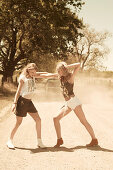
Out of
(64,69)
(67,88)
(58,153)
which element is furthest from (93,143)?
(64,69)

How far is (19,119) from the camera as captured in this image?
6035mm

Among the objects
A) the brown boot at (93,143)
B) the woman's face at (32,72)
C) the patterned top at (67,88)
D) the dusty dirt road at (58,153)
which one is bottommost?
the dusty dirt road at (58,153)

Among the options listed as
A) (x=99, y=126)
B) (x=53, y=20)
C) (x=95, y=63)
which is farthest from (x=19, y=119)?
(x=95, y=63)

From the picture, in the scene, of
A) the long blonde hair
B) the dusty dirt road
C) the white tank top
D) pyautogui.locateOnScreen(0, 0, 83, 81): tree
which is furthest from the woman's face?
pyautogui.locateOnScreen(0, 0, 83, 81): tree

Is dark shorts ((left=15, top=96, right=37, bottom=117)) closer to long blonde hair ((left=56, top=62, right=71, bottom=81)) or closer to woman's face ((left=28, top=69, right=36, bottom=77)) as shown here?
woman's face ((left=28, top=69, right=36, bottom=77))

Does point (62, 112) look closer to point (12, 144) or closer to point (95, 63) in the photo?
point (12, 144)

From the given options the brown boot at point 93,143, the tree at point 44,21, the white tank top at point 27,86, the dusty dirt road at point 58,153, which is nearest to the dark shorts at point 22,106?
the white tank top at point 27,86

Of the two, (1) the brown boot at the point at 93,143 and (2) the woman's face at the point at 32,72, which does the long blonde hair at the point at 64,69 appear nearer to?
(2) the woman's face at the point at 32,72

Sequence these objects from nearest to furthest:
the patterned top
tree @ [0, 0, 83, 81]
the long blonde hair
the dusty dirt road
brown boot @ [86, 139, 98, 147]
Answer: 1. the dusty dirt road
2. the long blonde hair
3. the patterned top
4. brown boot @ [86, 139, 98, 147]
5. tree @ [0, 0, 83, 81]

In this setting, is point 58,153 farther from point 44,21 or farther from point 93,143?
point 44,21

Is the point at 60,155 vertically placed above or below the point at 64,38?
below

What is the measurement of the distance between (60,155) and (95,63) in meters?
57.9

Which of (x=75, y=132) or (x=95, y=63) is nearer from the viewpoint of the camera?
(x=75, y=132)

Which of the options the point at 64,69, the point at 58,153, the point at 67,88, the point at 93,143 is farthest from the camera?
the point at 93,143
